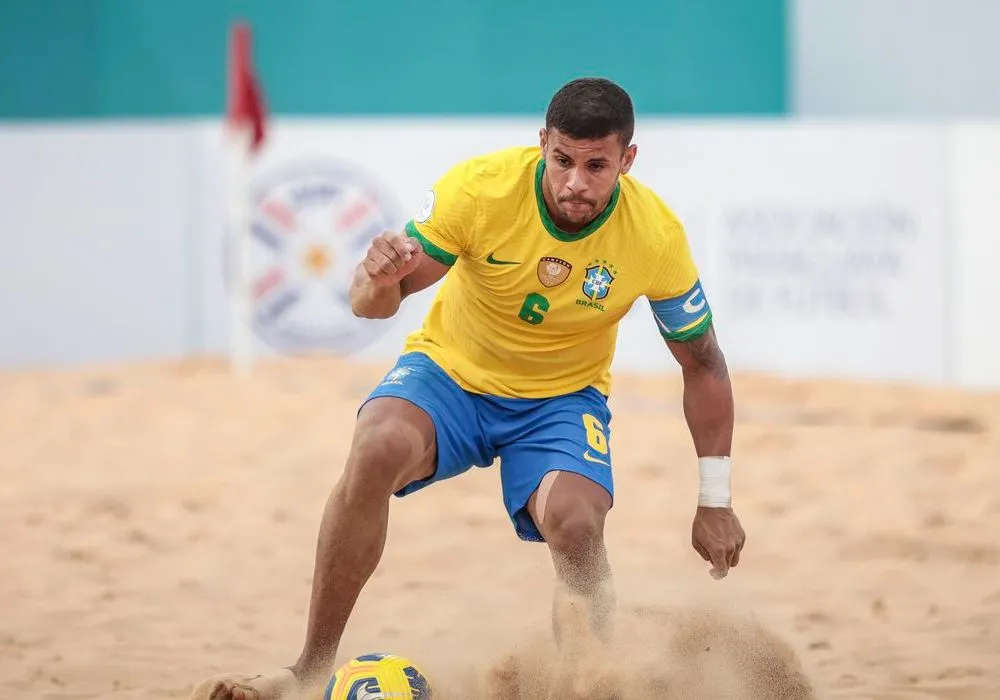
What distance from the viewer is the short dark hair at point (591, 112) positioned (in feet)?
12.3

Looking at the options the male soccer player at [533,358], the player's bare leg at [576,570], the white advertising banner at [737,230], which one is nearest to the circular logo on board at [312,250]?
the white advertising banner at [737,230]

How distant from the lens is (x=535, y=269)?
155 inches

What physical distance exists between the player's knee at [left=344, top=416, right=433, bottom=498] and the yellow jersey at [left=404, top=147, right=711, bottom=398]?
0.36m

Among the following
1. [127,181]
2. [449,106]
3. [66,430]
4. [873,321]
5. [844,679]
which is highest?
[449,106]

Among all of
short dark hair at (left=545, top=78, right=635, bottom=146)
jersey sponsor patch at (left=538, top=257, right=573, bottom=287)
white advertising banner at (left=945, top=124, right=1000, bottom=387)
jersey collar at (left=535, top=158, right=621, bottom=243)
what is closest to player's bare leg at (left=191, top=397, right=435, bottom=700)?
jersey sponsor patch at (left=538, top=257, right=573, bottom=287)

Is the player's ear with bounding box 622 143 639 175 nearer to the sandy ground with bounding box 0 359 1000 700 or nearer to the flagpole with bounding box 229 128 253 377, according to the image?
the sandy ground with bounding box 0 359 1000 700

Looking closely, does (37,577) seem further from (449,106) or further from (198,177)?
(449,106)

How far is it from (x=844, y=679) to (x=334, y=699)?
1.73 meters

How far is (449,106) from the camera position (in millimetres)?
14359

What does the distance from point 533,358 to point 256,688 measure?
49.0 inches

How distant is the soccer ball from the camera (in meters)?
3.54

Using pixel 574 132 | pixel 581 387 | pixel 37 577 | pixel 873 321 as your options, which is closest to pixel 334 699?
pixel 581 387

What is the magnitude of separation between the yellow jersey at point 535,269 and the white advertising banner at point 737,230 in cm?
664

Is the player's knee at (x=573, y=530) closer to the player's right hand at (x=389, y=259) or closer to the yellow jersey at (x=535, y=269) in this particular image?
the yellow jersey at (x=535, y=269)
